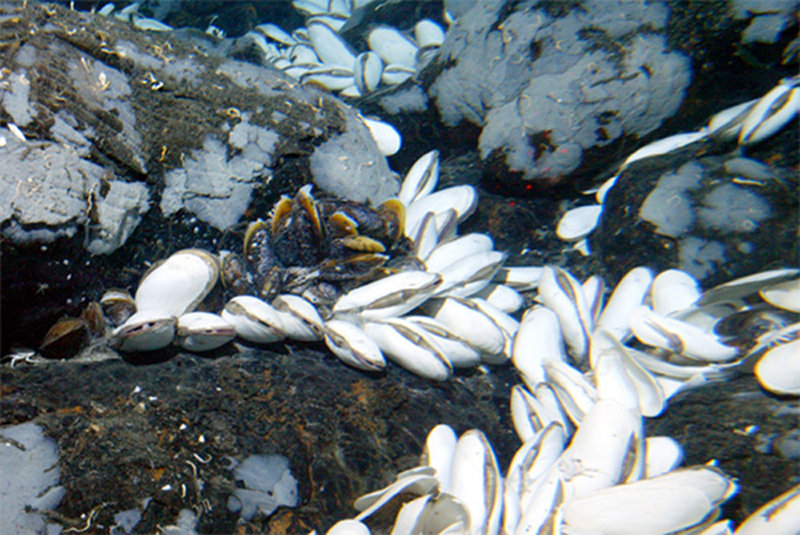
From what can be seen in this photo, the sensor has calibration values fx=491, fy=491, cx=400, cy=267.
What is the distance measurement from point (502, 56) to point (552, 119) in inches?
21.7

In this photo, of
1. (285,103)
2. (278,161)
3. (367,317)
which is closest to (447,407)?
(367,317)

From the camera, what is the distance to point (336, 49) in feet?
13.5

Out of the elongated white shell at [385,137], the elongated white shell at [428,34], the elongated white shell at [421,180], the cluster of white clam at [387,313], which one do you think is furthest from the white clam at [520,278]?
the elongated white shell at [428,34]

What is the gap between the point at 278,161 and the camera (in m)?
2.08

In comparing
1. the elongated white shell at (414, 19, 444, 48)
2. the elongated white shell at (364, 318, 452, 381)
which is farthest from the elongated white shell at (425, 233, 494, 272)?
the elongated white shell at (414, 19, 444, 48)

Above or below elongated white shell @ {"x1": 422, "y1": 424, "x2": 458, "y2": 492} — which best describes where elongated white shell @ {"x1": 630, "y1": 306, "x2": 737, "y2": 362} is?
above

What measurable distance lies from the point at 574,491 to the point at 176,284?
54.1 inches

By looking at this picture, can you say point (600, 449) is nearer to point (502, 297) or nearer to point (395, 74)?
point (502, 297)

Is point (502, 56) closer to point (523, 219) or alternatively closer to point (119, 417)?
point (523, 219)

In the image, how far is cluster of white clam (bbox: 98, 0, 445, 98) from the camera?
3.61 m

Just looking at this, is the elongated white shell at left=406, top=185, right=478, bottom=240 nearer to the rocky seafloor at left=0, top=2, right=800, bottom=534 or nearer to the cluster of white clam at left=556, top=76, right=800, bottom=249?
the rocky seafloor at left=0, top=2, right=800, bottom=534

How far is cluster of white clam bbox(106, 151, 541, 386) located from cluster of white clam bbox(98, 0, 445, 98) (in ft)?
5.75

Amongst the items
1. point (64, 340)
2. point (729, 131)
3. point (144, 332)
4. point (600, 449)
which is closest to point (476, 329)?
point (600, 449)

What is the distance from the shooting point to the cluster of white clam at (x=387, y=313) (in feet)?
4.99
